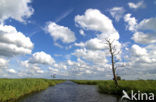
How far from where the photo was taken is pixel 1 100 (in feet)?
56.0

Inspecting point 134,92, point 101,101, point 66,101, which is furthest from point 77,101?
point 134,92

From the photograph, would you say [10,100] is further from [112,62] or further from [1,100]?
[112,62]

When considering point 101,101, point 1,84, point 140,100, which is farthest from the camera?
point 1,84

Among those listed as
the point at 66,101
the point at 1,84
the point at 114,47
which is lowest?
the point at 66,101

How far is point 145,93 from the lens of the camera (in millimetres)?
18578

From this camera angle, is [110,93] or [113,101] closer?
[113,101]

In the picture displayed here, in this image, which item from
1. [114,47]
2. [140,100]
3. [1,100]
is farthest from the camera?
[114,47]

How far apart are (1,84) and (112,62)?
22.1 meters

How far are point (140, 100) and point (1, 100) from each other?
1919cm

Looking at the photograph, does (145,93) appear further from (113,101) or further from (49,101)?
(49,101)

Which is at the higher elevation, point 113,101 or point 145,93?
point 145,93

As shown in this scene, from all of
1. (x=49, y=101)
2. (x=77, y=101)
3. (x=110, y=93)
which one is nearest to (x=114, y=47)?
(x=110, y=93)

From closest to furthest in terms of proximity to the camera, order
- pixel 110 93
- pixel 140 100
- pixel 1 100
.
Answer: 1. pixel 1 100
2. pixel 140 100
3. pixel 110 93

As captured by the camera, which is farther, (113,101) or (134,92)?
(134,92)
